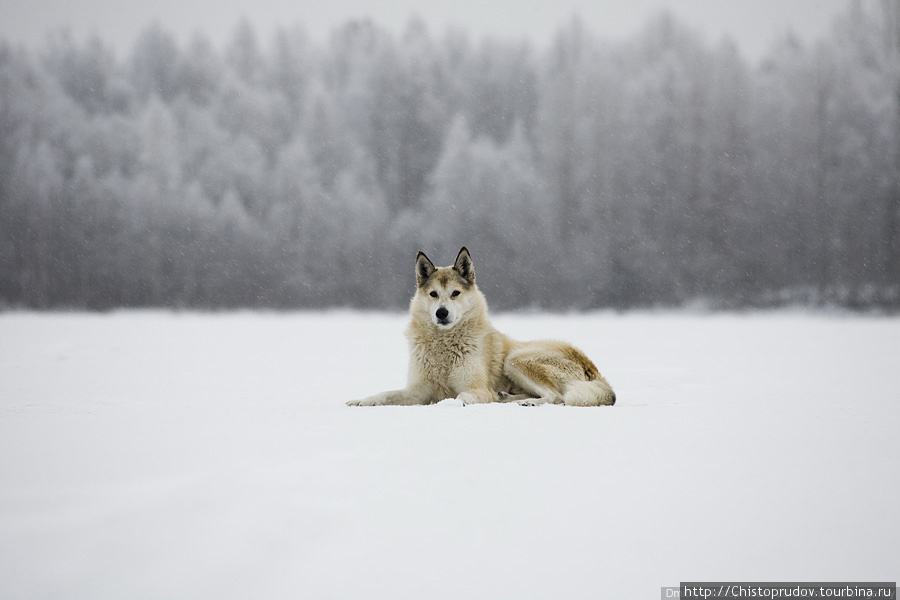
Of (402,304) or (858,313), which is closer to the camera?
(858,313)

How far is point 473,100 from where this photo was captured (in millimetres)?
31203

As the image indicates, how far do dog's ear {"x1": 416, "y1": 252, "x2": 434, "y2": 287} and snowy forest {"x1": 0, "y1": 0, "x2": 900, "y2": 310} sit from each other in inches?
848

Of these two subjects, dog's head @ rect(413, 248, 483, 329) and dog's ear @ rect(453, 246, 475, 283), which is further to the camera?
dog's ear @ rect(453, 246, 475, 283)

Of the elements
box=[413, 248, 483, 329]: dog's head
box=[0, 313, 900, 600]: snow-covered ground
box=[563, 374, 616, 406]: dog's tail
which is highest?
box=[413, 248, 483, 329]: dog's head

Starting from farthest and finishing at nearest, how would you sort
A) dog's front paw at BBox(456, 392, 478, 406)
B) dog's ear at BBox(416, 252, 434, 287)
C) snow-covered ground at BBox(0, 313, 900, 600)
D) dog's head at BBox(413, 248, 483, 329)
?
dog's ear at BBox(416, 252, 434, 287) < dog's head at BBox(413, 248, 483, 329) < dog's front paw at BBox(456, 392, 478, 406) < snow-covered ground at BBox(0, 313, 900, 600)

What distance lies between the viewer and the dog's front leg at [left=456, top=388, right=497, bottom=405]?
17.3 ft

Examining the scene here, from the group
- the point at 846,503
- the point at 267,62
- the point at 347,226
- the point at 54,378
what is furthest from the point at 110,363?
the point at 267,62

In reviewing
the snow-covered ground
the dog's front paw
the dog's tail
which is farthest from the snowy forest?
the snow-covered ground

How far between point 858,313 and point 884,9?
13622 millimetres

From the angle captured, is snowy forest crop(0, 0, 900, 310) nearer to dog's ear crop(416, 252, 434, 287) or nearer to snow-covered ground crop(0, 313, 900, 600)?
dog's ear crop(416, 252, 434, 287)

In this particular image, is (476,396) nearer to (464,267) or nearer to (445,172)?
(464,267)

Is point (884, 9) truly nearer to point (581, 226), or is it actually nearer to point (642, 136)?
point (642, 136)

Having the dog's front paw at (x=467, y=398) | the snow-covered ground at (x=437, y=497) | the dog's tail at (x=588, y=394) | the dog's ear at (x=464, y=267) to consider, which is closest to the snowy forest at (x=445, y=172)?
the dog's ear at (x=464, y=267)

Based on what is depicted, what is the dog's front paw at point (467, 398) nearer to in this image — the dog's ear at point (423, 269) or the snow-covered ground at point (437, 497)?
the snow-covered ground at point (437, 497)
